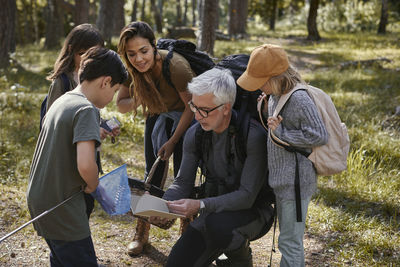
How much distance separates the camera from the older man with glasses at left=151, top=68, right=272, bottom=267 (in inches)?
106

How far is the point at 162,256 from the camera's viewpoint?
3.93 meters

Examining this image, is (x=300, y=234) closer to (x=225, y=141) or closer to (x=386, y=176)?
(x=225, y=141)

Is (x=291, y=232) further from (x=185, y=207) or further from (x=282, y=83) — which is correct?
(x=282, y=83)

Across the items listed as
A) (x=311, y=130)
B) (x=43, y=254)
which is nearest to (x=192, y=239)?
(x=311, y=130)

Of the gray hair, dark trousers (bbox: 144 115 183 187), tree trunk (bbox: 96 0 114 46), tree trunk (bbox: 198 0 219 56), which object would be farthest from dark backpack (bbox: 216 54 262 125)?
tree trunk (bbox: 96 0 114 46)

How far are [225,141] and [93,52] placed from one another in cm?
108

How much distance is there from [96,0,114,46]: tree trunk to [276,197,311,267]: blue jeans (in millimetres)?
11557

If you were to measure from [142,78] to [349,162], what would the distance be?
305 centimetres

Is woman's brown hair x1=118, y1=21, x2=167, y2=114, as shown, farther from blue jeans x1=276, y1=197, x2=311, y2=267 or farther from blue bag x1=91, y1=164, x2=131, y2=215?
blue jeans x1=276, y1=197, x2=311, y2=267

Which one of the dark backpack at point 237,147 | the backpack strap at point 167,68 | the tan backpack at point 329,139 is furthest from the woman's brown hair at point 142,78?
the tan backpack at point 329,139

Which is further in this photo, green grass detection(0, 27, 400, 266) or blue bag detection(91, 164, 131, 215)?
green grass detection(0, 27, 400, 266)

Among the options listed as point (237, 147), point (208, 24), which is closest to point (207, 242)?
point (237, 147)

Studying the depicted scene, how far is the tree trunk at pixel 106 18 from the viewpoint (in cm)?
1315

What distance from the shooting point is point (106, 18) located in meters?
13.4
